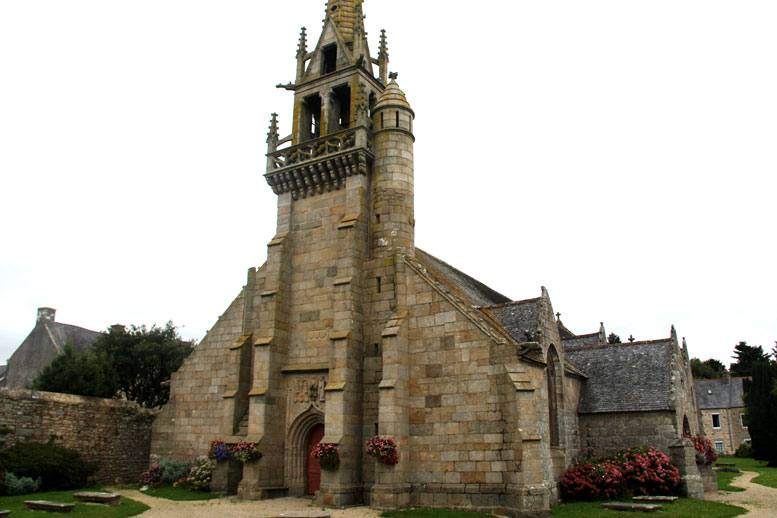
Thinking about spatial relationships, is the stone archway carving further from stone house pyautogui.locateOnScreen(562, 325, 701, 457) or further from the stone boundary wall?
stone house pyautogui.locateOnScreen(562, 325, 701, 457)

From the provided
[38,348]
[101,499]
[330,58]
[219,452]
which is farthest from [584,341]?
[38,348]

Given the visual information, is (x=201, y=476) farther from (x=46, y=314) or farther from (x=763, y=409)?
(x=763, y=409)

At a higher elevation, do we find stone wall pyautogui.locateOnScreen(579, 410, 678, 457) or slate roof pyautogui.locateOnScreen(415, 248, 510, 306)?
slate roof pyautogui.locateOnScreen(415, 248, 510, 306)

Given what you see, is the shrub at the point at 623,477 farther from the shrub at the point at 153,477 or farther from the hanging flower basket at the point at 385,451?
the shrub at the point at 153,477

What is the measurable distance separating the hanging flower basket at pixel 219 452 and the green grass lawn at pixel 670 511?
11139 millimetres

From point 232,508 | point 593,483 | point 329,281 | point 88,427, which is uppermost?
point 329,281

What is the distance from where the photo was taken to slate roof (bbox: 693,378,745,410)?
5506 cm

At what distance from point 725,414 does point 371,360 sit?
165 feet

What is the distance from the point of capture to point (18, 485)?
18.0 m

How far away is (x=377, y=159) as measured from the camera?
69.1ft

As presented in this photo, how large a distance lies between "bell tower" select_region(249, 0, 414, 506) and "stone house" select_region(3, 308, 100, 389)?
801 inches

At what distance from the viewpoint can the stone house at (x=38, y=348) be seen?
35875 millimetres

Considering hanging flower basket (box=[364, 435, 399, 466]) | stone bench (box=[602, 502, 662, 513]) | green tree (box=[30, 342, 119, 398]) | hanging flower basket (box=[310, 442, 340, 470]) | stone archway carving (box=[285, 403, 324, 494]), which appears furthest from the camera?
green tree (box=[30, 342, 119, 398])

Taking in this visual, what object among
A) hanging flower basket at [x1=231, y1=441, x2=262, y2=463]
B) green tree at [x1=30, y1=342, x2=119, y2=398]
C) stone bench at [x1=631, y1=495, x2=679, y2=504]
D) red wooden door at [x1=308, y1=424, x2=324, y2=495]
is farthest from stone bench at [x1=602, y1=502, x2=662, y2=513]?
green tree at [x1=30, y1=342, x2=119, y2=398]
